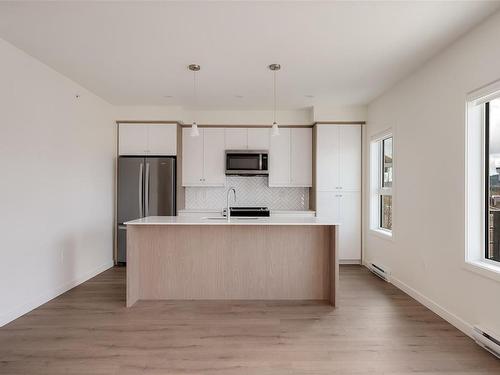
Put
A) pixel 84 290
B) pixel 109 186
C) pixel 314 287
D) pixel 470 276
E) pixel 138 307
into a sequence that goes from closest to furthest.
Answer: pixel 470 276, pixel 138 307, pixel 314 287, pixel 84 290, pixel 109 186

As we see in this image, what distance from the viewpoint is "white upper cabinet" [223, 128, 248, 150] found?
547 cm

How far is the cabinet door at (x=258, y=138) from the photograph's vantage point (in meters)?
5.47

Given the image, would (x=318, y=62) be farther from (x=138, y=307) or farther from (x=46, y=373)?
(x=46, y=373)

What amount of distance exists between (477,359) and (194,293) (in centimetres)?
259

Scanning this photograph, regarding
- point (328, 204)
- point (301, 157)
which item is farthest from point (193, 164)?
point (328, 204)

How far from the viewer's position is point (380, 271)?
443 centimetres

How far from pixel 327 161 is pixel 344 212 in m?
0.87

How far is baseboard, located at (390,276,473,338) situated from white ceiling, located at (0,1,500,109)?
247 cm

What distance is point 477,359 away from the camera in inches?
91.8

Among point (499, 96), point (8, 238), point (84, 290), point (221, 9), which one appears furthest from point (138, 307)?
point (499, 96)

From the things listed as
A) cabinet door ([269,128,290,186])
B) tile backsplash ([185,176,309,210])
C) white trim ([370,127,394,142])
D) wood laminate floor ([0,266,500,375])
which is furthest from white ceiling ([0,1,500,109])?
wood laminate floor ([0,266,500,375])

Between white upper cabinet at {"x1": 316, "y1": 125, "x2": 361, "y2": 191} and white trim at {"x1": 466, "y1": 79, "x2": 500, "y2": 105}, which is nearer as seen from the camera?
white trim at {"x1": 466, "y1": 79, "x2": 500, "y2": 105}

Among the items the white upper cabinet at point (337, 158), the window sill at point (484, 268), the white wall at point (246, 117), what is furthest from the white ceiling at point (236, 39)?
the window sill at point (484, 268)

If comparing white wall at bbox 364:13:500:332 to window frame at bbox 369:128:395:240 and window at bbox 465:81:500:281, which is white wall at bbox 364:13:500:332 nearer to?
window at bbox 465:81:500:281
